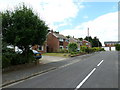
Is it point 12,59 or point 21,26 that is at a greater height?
point 21,26

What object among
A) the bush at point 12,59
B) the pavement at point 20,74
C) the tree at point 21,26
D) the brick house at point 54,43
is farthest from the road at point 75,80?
the brick house at point 54,43

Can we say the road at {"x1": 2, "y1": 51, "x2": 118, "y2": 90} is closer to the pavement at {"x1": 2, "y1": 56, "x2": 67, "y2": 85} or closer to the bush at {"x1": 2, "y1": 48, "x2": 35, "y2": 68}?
the pavement at {"x1": 2, "y1": 56, "x2": 67, "y2": 85}

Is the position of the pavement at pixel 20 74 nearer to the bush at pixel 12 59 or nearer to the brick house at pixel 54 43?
the bush at pixel 12 59

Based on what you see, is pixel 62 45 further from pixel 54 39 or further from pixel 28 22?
pixel 28 22

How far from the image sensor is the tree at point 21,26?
36.6 feet

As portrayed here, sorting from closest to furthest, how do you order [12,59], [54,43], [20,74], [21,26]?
[20,74], [12,59], [21,26], [54,43]

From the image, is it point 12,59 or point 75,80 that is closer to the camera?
point 75,80

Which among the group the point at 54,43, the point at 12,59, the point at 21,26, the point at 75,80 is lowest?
the point at 75,80

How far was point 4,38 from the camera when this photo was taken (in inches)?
445

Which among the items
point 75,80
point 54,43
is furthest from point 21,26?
point 54,43

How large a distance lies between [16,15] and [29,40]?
2370 mm

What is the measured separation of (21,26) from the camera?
11.4m

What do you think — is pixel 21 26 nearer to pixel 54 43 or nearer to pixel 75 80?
pixel 75 80

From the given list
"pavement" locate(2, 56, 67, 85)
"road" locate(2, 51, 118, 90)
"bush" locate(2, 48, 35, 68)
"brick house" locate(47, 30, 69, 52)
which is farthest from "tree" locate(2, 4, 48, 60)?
"brick house" locate(47, 30, 69, 52)
